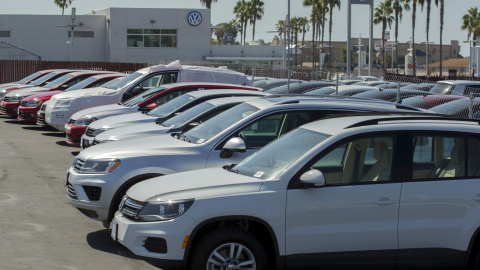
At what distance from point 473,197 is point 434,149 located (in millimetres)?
535

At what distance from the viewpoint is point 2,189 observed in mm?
10781

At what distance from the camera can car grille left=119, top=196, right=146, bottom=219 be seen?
239 inches

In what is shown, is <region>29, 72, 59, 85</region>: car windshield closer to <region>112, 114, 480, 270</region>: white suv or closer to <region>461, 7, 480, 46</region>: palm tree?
<region>112, 114, 480, 270</region>: white suv

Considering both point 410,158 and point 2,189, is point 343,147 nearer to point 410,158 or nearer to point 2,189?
point 410,158

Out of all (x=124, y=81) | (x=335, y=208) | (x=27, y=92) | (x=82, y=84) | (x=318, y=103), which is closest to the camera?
(x=335, y=208)

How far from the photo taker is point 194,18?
6022 cm

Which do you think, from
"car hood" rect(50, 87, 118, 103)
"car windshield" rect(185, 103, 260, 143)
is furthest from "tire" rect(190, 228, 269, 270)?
"car hood" rect(50, 87, 118, 103)

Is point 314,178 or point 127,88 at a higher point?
point 127,88

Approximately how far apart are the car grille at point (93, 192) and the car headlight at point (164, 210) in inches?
79.9

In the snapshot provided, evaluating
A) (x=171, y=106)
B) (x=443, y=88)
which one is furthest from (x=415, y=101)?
(x=171, y=106)

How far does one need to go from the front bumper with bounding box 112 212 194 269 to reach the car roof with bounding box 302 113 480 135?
1601mm

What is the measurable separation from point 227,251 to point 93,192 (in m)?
2.64


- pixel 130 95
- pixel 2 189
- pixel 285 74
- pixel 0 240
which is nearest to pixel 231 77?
pixel 130 95

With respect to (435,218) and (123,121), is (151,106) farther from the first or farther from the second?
(435,218)
